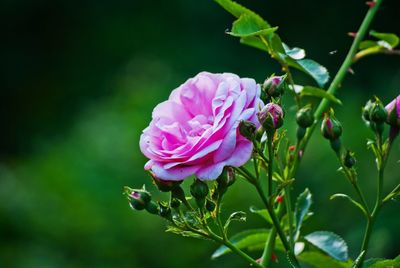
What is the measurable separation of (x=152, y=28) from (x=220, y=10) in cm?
44

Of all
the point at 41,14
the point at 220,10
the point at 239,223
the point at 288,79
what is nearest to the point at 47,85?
the point at 41,14

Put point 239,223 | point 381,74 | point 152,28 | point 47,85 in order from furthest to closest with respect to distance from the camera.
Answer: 1. point 47,85
2. point 152,28
3. point 381,74
4. point 239,223

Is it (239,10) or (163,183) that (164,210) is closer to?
(163,183)

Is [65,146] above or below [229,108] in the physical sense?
below

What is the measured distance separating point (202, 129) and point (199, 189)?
0.20 ft

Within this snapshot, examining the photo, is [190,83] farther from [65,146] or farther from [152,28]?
[152,28]

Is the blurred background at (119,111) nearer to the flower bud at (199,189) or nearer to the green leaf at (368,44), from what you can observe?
the green leaf at (368,44)

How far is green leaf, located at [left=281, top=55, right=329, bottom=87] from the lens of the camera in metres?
0.98

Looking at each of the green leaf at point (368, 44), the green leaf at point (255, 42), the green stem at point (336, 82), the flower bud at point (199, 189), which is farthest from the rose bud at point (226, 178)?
the green leaf at point (368, 44)

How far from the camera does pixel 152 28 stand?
436 centimetres

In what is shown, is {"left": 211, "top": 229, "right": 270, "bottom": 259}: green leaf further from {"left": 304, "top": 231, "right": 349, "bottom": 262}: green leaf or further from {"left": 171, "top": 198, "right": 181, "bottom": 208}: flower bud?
{"left": 171, "top": 198, "right": 181, "bottom": 208}: flower bud

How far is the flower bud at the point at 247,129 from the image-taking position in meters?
0.78

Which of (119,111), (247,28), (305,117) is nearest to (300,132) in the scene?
(305,117)

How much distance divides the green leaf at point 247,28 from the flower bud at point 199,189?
17 cm
